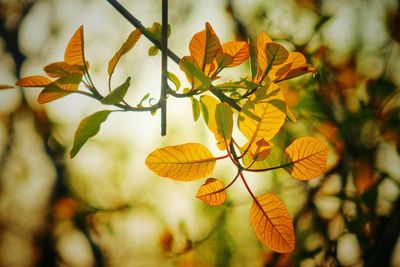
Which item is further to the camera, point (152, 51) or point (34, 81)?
point (152, 51)

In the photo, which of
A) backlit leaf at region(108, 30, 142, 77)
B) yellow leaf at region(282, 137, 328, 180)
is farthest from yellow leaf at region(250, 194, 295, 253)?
backlit leaf at region(108, 30, 142, 77)

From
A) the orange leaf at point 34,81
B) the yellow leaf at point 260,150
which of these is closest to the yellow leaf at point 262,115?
the yellow leaf at point 260,150

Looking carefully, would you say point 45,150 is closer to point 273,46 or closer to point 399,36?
point 399,36

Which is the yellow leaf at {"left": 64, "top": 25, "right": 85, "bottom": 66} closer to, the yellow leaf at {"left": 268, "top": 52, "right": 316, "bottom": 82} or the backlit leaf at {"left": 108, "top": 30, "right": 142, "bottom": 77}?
the backlit leaf at {"left": 108, "top": 30, "right": 142, "bottom": 77}

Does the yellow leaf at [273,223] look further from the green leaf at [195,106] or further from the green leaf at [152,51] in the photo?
the green leaf at [152,51]

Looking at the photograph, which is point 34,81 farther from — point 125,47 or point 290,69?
point 290,69

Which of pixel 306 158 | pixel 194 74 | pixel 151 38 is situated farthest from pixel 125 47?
pixel 306 158

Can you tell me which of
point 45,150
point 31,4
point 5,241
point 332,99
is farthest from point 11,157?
point 332,99
